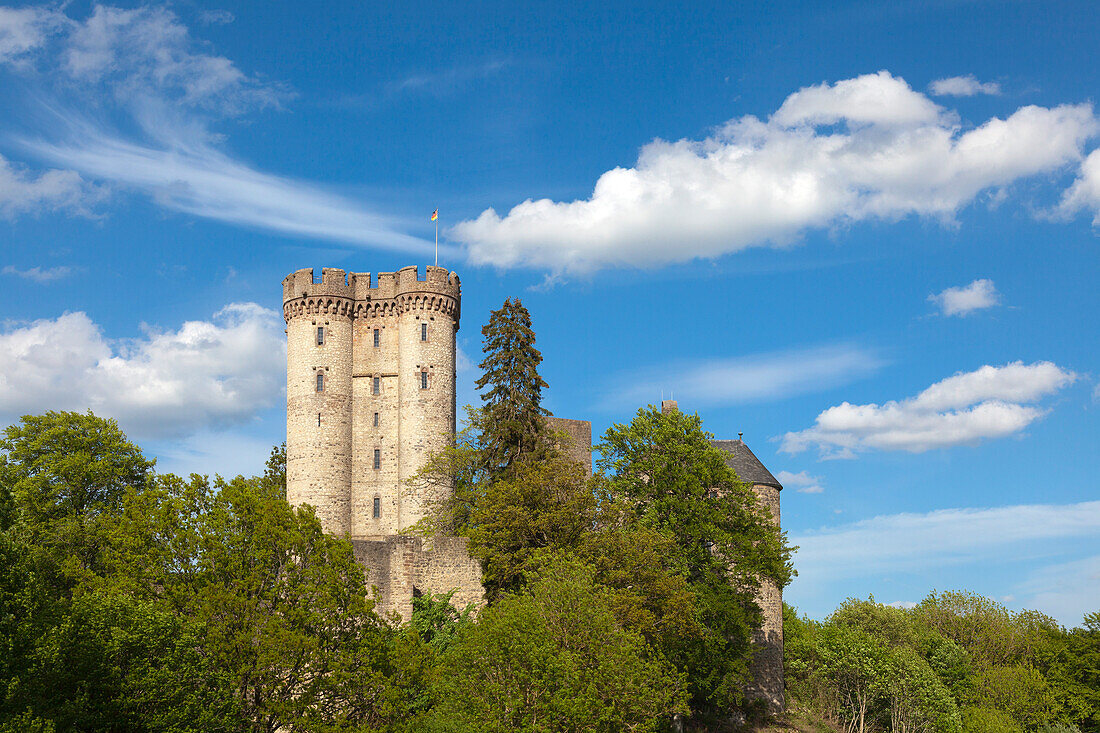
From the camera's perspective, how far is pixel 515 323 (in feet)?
163

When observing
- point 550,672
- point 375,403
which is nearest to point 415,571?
point 375,403

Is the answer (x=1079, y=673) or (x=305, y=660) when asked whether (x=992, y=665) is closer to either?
(x=1079, y=673)

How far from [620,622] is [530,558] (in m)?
3.91

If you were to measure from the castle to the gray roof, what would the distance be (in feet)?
0.22

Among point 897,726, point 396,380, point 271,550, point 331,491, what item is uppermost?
point 396,380

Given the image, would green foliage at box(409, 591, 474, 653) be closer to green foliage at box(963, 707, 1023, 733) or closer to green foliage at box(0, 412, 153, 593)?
green foliage at box(0, 412, 153, 593)

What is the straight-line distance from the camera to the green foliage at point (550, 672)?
94.8 ft

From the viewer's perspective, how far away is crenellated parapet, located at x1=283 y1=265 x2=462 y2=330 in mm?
55312

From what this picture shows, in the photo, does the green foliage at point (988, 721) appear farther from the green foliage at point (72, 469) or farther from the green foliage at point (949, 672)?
the green foliage at point (72, 469)

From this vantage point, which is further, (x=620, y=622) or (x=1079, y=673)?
(x=1079, y=673)

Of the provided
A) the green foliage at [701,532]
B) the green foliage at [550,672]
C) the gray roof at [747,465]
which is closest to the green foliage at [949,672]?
the gray roof at [747,465]

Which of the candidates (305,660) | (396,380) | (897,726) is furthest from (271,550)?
(897,726)

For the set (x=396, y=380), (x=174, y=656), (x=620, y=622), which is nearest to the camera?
(x=174, y=656)

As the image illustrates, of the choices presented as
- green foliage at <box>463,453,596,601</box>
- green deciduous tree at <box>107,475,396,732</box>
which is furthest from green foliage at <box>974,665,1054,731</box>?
green deciduous tree at <box>107,475,396,732</box>
